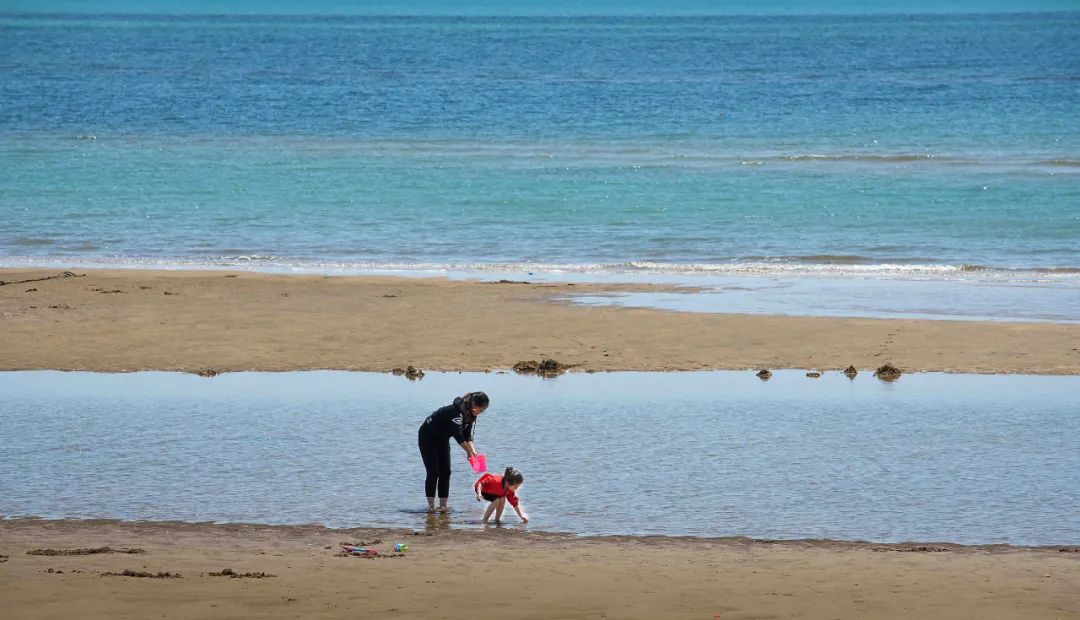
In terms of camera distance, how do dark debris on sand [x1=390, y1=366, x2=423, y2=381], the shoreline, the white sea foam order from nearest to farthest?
the shoreline, dark debris on sand [x1=390, y1=366, x2=423, y2=381], the white sea foam

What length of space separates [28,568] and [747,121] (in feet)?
153

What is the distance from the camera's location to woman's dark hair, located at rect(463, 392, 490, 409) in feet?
→ 36.1

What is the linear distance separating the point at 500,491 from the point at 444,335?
22.7ft

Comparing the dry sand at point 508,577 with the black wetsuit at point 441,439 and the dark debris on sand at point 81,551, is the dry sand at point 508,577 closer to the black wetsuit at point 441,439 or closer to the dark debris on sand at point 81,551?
the dark debris on sand at point 81,551

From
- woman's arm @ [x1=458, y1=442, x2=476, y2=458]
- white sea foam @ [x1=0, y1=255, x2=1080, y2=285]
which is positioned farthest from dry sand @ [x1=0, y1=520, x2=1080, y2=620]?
white sea foam @ [x1=0, y1=255, x2=1080, y2=285]

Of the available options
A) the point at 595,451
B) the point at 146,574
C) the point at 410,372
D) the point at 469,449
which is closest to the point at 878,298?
the point at 410,372

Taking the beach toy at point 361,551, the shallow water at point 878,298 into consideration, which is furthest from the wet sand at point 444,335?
the beach toy at point 361,551

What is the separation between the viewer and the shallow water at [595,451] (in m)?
10.8

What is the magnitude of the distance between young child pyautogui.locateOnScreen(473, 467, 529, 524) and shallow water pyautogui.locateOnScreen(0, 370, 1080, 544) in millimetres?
164

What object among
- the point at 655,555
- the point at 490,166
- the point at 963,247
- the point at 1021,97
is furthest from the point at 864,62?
the point at 655,555

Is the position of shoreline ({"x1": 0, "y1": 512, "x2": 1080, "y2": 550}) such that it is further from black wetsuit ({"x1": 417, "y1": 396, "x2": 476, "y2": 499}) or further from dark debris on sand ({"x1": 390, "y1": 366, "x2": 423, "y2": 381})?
dark debris on sand ({"x1": 390, "y1": 366, "x2": 423, "y2": 381})

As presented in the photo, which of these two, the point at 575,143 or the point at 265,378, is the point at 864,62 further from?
the point at 265,378

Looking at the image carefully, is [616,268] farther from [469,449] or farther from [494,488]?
[494,488]

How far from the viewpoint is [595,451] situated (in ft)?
41.5
